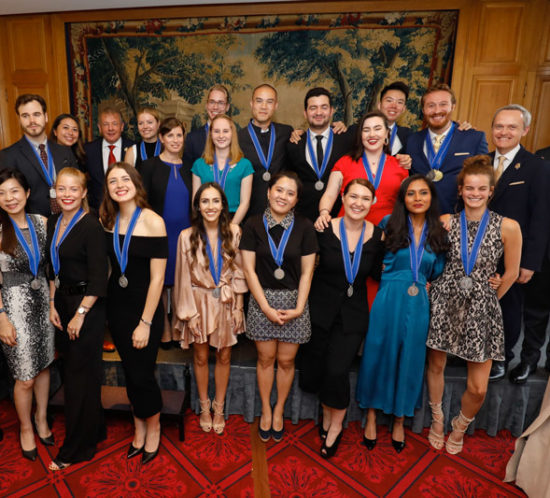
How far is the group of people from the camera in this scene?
2.41 meters

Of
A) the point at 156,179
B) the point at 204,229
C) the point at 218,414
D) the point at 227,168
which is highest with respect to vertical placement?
the point at 227,168

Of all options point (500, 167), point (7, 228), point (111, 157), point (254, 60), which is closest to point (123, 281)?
point (7, 228)

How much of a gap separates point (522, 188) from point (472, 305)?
97cm

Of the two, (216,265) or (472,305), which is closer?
(472,305)

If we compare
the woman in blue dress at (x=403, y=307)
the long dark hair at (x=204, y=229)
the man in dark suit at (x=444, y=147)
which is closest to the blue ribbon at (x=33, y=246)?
the long dark hair at (x=204, y=229)

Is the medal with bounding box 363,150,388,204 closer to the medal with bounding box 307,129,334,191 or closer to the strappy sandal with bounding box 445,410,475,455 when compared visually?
the medal with bounding box 307,129,334,191

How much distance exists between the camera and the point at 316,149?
335 cm

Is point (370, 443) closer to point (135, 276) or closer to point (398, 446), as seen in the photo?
point (398, 446)

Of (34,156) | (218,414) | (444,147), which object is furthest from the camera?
(34,156)

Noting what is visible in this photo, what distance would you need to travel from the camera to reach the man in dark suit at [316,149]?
3270 millimetres

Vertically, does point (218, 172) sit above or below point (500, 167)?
below

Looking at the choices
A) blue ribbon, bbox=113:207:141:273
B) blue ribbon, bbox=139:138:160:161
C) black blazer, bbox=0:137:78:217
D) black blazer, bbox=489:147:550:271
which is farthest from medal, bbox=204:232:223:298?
black blazer, bbox=489:147:550:271

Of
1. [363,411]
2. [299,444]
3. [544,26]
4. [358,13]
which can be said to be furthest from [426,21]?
[299,444]

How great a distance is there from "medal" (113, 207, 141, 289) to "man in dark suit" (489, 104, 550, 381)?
252cm
